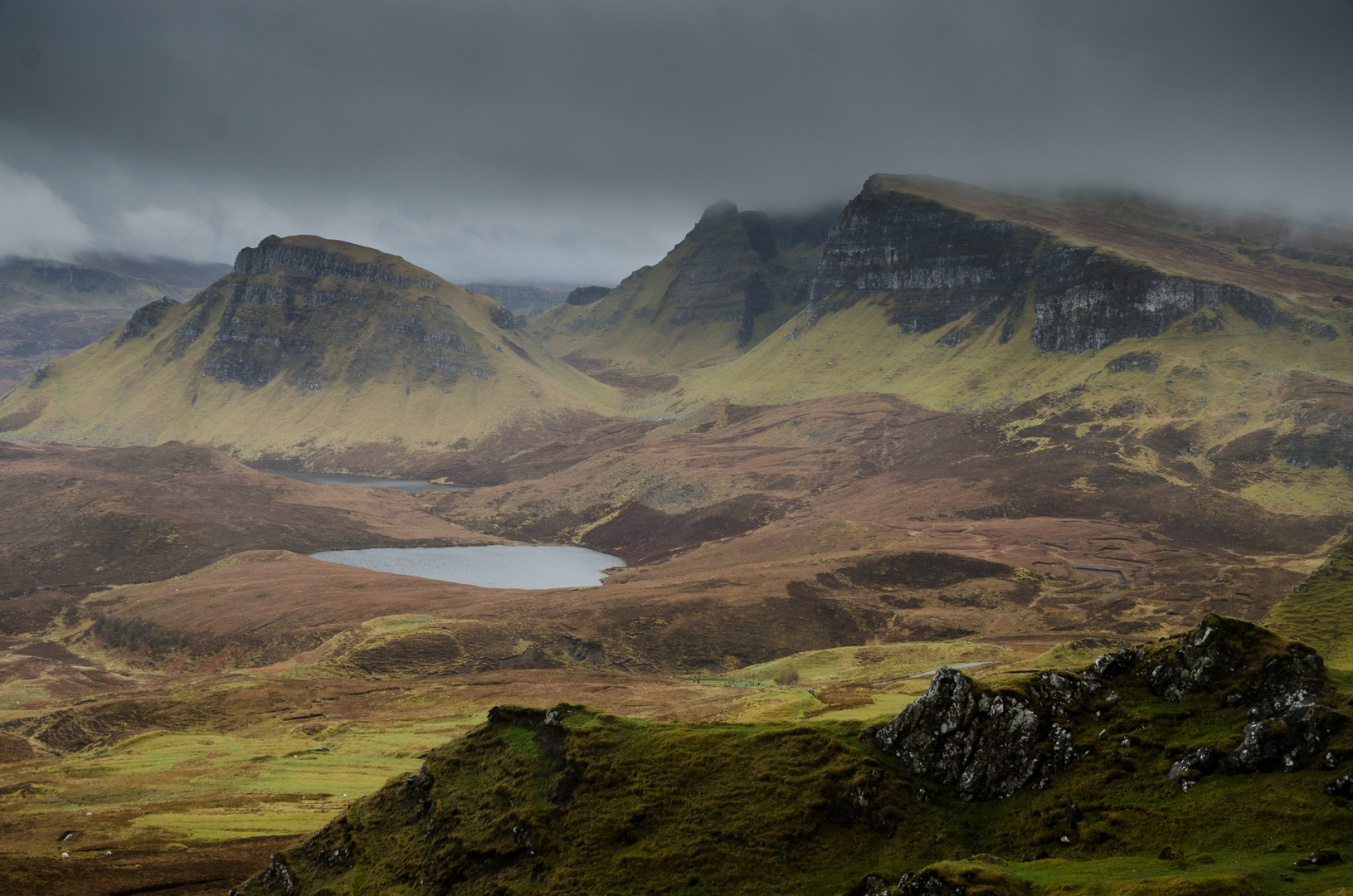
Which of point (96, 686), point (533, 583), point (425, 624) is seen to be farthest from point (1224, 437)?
point (96, 686)

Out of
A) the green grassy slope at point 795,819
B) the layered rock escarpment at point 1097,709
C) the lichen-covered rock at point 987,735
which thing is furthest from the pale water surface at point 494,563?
the layered rock escarpment at point 1097,709

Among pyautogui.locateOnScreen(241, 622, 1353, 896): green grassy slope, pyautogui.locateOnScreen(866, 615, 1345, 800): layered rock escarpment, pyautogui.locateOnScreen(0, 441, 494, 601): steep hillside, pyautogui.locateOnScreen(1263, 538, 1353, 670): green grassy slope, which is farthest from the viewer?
pyautogui.locateOnScreen(0, 441, 494, 601): steep hillside

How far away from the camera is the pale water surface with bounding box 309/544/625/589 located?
13812cm

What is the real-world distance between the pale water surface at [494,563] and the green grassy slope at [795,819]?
321 ft

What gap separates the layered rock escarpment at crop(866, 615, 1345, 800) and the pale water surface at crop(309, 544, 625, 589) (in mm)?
107983

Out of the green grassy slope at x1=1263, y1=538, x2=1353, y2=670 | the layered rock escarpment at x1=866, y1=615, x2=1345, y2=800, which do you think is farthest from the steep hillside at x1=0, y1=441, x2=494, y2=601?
the green grassy slope at x1=1263, y1=538, x2=1353, y2=670

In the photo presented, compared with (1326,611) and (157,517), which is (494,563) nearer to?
(157,517)

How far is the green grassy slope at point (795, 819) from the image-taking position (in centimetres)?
2131

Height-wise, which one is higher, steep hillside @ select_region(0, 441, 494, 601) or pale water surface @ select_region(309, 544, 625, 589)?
steep hillside @ select_region(0, 441, 494, 601)

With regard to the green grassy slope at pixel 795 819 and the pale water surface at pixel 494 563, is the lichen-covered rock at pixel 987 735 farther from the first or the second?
the pale water surface at pixel 494 563

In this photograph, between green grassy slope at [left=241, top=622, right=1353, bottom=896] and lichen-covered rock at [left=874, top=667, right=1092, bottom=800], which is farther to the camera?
lichen-covered rock at [left=874, top=667, right=1092, bottom=800]

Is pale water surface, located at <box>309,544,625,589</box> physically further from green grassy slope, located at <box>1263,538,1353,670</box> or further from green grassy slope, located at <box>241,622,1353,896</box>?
green grassy slope, located at <box>241,622,1353,896</box>

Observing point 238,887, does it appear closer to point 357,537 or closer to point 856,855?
point 856,855

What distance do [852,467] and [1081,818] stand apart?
165m
